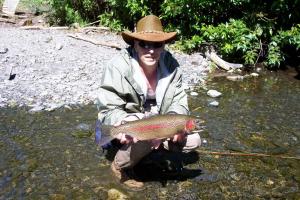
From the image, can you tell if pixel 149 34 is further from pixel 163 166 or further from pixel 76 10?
pixel 76 10

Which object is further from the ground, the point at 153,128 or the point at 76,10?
the point at 153,128

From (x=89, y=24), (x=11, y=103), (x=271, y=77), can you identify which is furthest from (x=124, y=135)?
(x=89, y=24)

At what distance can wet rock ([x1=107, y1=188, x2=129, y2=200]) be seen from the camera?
5.18m

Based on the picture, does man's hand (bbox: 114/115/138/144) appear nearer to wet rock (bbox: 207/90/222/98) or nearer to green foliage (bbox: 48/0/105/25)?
wet rock (bbox: 207/90/222/98)

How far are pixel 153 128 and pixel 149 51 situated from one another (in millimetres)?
916

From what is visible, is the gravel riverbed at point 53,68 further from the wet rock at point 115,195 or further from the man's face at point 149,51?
the man's face at point 149,51

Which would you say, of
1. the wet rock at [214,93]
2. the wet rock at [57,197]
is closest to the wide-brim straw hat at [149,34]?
the wet rock at [57,197]

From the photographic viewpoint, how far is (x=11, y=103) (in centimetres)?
823

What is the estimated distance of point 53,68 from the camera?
989 centimetres

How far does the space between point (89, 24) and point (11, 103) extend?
19.5ft

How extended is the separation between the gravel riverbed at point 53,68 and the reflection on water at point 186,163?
0.57m

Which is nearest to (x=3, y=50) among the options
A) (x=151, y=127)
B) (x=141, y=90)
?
(x=141, y=90)

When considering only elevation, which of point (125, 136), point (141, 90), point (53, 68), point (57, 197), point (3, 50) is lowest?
point (57, 197)

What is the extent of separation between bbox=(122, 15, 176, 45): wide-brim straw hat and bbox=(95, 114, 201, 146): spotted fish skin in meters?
0.88
